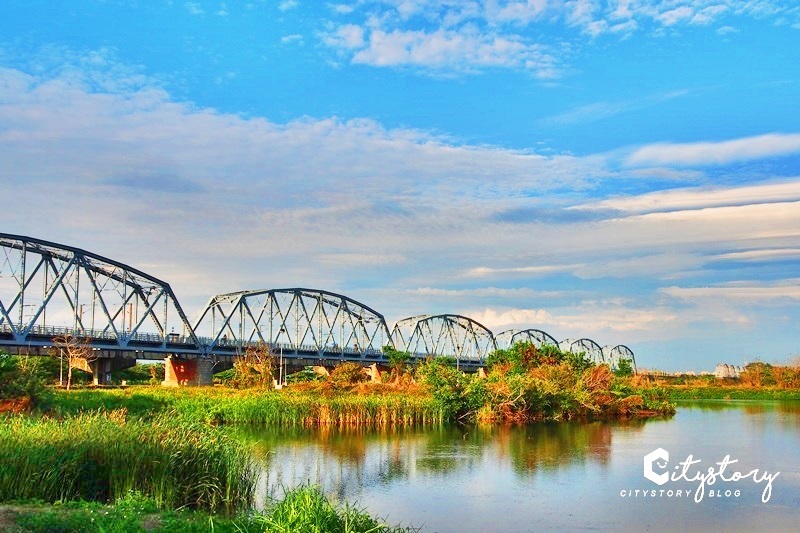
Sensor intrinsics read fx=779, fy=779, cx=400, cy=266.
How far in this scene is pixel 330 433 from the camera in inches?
1448

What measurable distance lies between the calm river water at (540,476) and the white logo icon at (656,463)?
0.81 feet

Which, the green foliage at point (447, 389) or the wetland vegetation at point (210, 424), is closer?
the wetland vegetation at point (210, 424)

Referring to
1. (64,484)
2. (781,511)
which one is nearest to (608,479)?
(781,511)

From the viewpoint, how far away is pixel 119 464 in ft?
55.4

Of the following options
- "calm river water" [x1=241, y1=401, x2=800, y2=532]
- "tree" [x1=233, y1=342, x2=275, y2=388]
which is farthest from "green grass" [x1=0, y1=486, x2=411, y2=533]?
"tree" [x1=233, y1=342, x2=275, y2=388]

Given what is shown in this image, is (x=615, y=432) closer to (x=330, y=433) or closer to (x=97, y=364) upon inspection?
(x=330, y=433)

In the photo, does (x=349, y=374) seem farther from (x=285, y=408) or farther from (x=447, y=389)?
(x=285, y=408)

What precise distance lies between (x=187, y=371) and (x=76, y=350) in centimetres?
1933

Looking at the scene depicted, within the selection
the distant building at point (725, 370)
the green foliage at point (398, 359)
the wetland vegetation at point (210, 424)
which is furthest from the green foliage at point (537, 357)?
the distant building at point (725, 370)

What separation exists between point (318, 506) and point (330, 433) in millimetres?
23920

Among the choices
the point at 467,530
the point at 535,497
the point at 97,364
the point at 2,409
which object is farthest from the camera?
the point at 97,364

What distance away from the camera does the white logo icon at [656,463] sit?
955 inches

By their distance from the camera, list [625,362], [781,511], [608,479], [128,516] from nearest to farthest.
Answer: [128,516]
[781,511]
[608,479]
[625,362]

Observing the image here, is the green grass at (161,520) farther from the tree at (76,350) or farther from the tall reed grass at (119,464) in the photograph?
the tree at (76,350)
